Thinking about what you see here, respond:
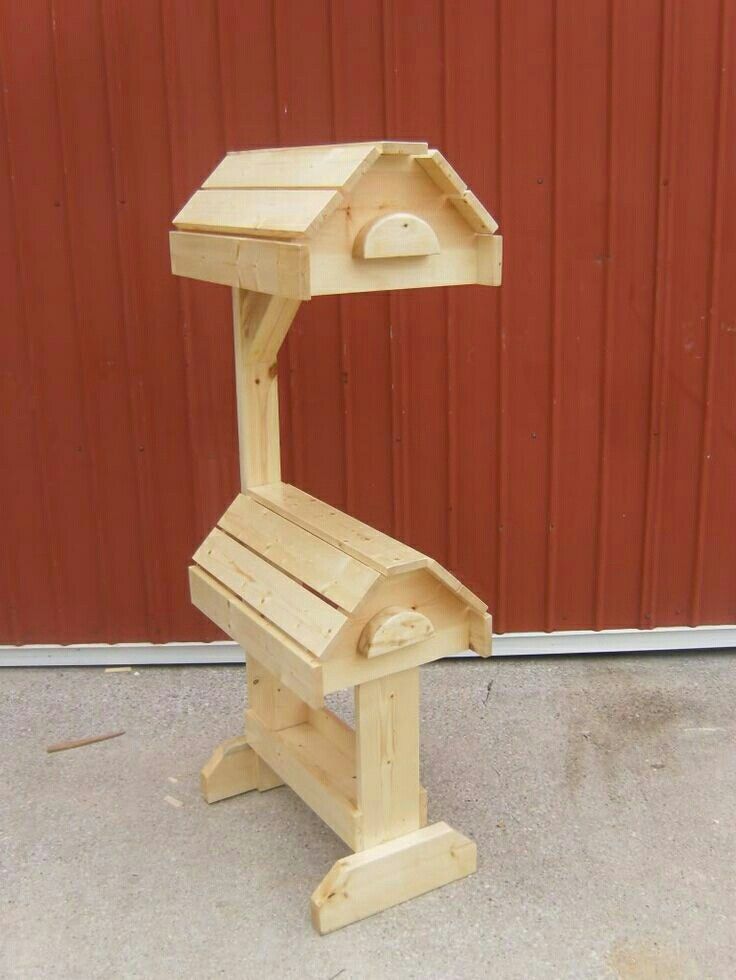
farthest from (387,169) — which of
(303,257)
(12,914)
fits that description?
(12,914)

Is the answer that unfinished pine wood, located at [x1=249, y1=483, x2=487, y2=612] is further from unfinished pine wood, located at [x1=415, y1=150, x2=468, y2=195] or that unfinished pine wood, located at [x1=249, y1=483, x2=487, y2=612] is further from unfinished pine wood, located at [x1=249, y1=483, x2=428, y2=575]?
unfinished pine wood, located at [x1=415, y1=150, x2=468, y2=195]

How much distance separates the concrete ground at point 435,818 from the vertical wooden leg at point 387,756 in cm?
25

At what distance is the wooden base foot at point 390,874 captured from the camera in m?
2.99

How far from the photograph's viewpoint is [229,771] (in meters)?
3.60

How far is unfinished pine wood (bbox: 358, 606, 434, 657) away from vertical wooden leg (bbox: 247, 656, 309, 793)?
74 centimetres

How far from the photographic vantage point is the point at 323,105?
397 cm

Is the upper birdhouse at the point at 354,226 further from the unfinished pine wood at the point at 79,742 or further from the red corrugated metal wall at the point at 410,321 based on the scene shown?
the unfinished pine wood at the point at 79,742

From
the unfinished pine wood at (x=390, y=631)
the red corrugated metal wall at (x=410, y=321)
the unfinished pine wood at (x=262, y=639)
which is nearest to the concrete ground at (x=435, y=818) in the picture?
the red corrugated metal wall at (x=410, y=321)

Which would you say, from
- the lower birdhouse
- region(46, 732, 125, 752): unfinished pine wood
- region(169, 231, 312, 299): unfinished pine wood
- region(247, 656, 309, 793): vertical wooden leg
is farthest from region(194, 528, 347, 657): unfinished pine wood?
region(46, 732, 125, 752): unfinished pine wood

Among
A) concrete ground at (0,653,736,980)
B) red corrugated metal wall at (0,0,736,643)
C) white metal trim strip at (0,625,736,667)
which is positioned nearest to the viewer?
concrete ground at (0,653,736,980)

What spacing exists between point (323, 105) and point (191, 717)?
2282 mm

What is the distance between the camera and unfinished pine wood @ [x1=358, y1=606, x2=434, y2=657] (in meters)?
2.80

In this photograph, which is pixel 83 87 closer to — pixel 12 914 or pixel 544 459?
pixel 544 459

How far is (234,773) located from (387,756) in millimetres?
778
